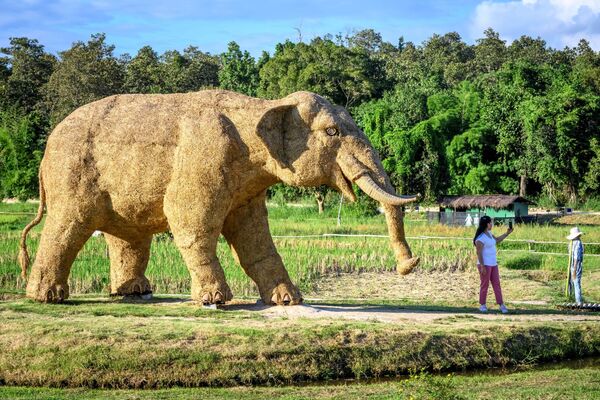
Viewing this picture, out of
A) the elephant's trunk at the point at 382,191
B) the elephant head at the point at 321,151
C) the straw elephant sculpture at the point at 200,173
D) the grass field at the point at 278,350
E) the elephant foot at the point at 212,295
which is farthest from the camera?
the elephant foot at the point at 212,295

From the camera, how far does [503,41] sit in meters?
77.7

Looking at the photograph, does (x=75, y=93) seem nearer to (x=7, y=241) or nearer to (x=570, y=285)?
(x=7, y=241)

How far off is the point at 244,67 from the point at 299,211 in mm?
16208

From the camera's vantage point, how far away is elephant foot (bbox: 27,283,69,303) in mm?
13734

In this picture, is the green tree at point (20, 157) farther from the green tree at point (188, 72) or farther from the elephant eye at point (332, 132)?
the elephant eye at point (332, 132)

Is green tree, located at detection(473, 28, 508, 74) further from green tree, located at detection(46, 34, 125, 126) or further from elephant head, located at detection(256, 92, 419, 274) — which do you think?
elephant head, located at detection(256, 92, 419, 274)

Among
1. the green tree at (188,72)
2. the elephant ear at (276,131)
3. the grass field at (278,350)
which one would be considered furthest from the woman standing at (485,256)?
the green tree at (188,72)

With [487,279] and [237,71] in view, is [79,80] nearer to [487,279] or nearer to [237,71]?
[237,71]

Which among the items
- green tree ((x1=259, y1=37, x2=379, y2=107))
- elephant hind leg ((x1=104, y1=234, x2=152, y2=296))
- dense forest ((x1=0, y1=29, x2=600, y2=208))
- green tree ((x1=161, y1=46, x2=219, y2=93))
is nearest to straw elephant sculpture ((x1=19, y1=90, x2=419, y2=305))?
elephant hind leg ((x1=104, y1=234, x2=152, y2=296))

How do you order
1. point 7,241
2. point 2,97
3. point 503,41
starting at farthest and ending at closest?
point 503,41, point 2,97, point 7,241

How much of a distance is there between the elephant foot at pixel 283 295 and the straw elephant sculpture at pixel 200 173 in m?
0.02

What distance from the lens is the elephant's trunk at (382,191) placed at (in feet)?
41.1

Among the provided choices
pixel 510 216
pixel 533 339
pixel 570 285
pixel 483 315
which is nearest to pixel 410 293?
pixel 570 285

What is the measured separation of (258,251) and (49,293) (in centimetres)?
301
